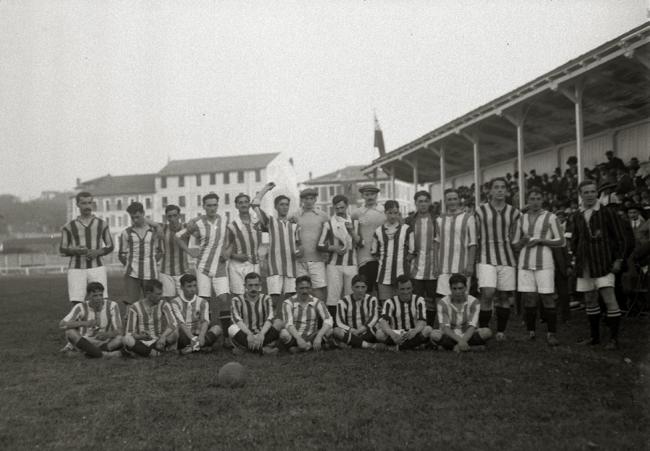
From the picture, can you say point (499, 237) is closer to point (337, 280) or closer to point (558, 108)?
point (337, 280)

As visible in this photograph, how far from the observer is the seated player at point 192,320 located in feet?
23.4

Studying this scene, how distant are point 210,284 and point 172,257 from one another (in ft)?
2.35

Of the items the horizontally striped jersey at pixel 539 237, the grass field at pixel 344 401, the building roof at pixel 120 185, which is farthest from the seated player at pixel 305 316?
the building roof at pixel 120 185

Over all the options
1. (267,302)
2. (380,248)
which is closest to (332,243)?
(380,248)

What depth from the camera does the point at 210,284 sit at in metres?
7.80

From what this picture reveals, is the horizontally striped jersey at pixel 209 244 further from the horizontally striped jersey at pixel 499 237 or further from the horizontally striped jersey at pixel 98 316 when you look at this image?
the horizontally striped jersey at pixel 499 237

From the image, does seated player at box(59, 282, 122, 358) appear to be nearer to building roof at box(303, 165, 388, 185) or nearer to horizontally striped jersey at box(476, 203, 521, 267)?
horizontally striped jersey at box(476, 203, 521, 267)

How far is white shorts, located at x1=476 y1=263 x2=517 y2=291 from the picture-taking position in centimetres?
707

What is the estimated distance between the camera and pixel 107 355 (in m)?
7.09

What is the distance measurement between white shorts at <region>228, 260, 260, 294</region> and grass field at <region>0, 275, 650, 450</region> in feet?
3.40

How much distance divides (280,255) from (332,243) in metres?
0.69

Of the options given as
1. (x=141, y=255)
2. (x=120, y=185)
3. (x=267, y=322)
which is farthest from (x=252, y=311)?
(x=120, y=185)

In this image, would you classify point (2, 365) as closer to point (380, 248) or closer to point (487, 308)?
point (380, 248)

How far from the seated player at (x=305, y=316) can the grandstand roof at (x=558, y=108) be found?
5857mm
